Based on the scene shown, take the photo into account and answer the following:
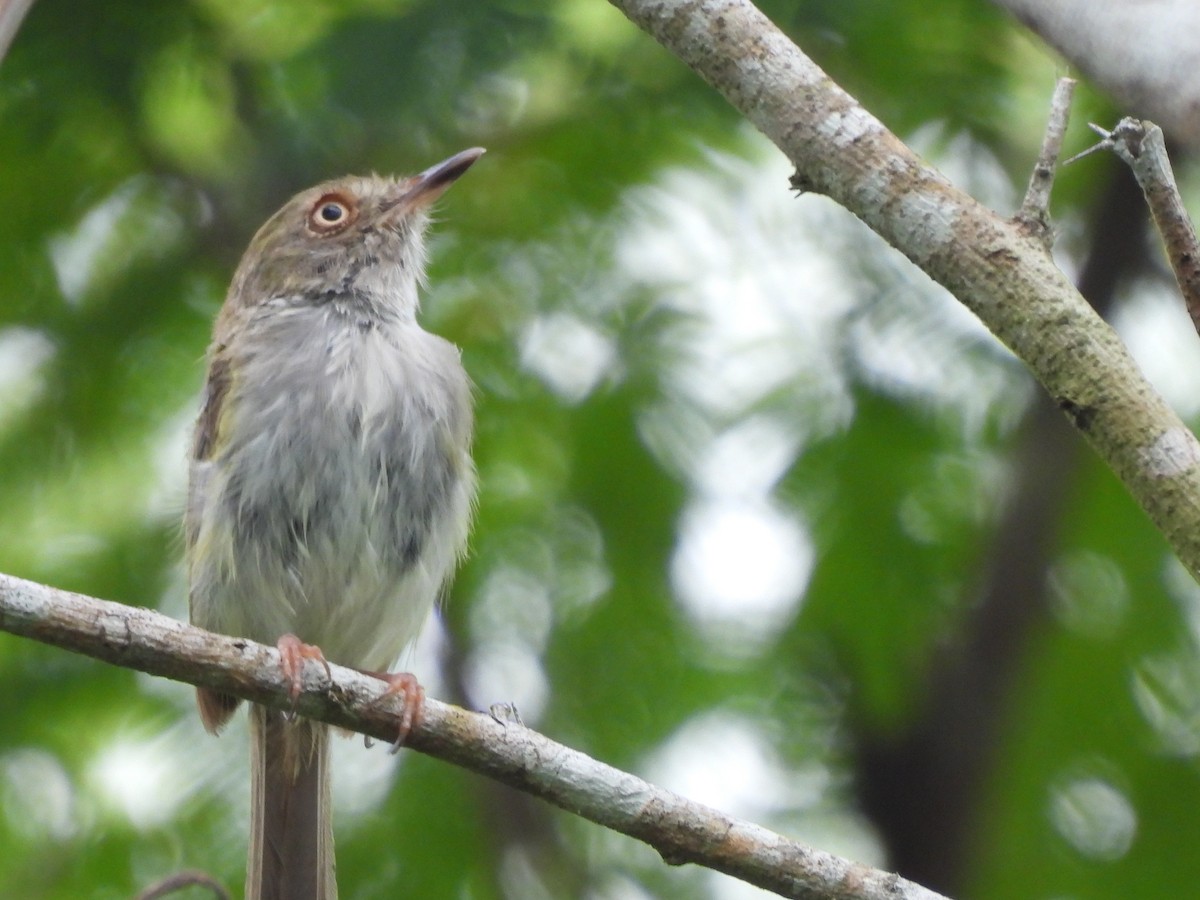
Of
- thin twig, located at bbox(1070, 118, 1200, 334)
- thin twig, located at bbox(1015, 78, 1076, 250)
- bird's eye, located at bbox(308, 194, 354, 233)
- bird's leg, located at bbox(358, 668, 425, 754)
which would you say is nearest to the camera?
thin twig, located at bbox(1070, 118, 1200, 334)

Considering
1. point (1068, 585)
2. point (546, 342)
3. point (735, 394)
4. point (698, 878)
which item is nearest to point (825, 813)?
point (698, 878)

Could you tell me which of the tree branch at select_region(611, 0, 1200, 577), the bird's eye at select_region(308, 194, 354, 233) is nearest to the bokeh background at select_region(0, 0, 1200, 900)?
the bird's eye at select_region(308, 194, 354, 233)

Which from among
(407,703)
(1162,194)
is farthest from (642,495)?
(1162,194)

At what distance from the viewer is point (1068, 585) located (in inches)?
221

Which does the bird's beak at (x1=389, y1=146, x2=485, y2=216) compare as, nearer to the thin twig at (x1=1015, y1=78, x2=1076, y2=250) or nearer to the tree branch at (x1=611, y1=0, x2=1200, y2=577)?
the tree branch at (x1=611, y1=0, x2=1200, y2=577)

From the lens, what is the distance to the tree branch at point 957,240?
3.06 metres

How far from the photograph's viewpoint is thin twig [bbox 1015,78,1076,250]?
129 inches

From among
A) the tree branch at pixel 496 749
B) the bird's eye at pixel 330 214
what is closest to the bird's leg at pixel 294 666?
the tree branch at pixel 496 749

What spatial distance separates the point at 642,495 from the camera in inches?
217

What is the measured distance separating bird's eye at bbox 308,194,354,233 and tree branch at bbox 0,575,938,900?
7.79 ft

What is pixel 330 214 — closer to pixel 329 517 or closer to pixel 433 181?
pixel 433 181

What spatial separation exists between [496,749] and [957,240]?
1501 millimetres

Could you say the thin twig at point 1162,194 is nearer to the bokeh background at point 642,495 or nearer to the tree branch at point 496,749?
the tree branch at point 496,749

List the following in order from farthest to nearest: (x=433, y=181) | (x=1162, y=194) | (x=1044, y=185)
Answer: (x=433, y=181)
(x=1044, y=185)
(x=1162, y=194)
